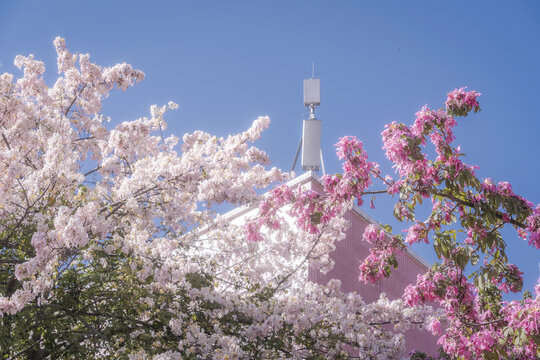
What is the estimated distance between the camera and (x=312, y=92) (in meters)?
17.1

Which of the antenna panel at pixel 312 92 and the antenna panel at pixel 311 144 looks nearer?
the antenna panel at pixel 311 144

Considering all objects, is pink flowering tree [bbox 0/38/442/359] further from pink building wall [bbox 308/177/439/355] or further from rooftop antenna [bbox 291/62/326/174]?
rooftop antenna [bbox 291/62/326/174]

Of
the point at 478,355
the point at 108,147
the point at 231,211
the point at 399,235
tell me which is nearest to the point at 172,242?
the point at 108,147

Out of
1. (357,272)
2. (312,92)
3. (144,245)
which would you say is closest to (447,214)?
(144,245)

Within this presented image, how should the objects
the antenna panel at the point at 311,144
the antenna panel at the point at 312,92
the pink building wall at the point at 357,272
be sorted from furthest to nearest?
the antenna panel at the point at 312,92 → the antenna panel at the point at 311,144 → the pink building wall at the point at 357,272

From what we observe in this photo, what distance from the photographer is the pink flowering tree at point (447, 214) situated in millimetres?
6355

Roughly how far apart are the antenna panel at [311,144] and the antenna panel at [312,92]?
84 cm

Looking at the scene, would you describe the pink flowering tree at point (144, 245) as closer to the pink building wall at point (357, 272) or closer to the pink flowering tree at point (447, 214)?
the pink flowering tree at point (447, 214)

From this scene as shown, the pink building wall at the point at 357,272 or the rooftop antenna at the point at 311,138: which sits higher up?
the rooftop antenna at the point at 311,138

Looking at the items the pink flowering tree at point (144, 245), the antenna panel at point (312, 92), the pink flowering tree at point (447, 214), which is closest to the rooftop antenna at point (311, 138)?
the antenna panel at point (312, 92)

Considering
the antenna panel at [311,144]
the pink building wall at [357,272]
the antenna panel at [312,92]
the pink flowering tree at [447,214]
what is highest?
the antenna panel at [312,92]

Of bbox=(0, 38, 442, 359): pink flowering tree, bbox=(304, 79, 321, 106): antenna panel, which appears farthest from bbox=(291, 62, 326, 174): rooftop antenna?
bbox=(0, 38, 442, 359): pink flowering tree

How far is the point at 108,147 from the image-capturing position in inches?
411

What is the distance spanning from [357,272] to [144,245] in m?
8.19
